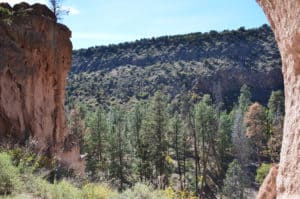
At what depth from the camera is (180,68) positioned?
375 ft

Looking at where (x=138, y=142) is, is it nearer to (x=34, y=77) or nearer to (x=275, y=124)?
(x=275, y=124)

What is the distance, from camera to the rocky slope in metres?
104

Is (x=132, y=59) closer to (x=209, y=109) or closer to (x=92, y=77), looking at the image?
(x=92, y=77)

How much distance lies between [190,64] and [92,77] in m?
28.6

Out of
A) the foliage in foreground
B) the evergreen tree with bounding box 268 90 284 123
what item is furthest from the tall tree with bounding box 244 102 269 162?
the foliage in foreground

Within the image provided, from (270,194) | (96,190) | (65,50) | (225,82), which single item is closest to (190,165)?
(65,50)

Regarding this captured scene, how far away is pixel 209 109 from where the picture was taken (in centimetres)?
5562

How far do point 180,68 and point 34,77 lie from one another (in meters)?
97.2

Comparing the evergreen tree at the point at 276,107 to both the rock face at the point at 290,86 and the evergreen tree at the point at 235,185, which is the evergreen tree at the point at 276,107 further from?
the rock face at the point at 290,86

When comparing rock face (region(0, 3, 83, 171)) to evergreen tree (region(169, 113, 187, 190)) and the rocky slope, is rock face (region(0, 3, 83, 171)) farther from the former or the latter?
the rocky slope

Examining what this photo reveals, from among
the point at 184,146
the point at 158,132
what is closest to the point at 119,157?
the point at 158,132

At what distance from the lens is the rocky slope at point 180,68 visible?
4107 inches

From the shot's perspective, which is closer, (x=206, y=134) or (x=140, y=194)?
(x=140, y=194)

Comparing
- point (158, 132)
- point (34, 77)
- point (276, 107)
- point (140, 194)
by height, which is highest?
point (34, 77)
